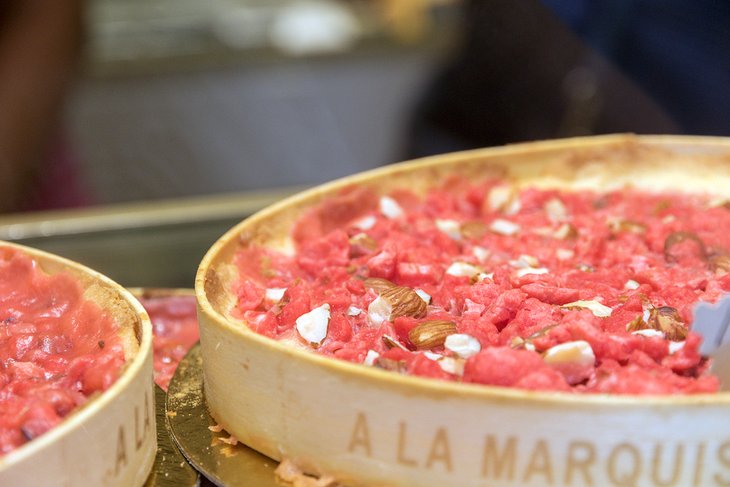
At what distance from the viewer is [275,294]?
4.75 ft

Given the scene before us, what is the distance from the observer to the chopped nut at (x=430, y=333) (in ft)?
4.01

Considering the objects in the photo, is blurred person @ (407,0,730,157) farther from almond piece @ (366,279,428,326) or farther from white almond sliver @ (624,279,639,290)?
almond piece @ (366,279,428,326)

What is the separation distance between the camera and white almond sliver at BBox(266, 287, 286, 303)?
1.44 m

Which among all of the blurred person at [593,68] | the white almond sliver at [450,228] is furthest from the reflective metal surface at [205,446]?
the blurred person at [593,68]

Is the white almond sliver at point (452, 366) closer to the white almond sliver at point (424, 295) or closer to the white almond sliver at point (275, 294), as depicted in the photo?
the white almond sliver at point (424, 295)

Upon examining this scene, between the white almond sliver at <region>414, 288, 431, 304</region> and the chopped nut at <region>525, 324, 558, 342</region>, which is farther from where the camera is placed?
the white almond sliver at <region>414, 288, 431, 304</region>

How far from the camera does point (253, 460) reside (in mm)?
1204

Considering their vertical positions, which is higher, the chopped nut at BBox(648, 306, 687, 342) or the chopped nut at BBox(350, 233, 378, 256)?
the chopped nut at BBox(648, 306, 687, 342)

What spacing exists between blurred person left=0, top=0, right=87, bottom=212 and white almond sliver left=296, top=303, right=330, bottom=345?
157 cm

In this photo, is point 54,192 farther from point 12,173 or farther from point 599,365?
point 599,365

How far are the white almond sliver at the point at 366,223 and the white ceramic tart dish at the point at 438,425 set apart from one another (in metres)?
0.50

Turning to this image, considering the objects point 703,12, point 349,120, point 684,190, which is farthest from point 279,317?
point 349,120

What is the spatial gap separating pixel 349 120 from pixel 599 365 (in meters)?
3.02

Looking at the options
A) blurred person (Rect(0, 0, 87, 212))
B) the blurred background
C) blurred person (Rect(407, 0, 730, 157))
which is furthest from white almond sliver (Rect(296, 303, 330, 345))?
blurred person (Rect(0, 0, 87, 212))
